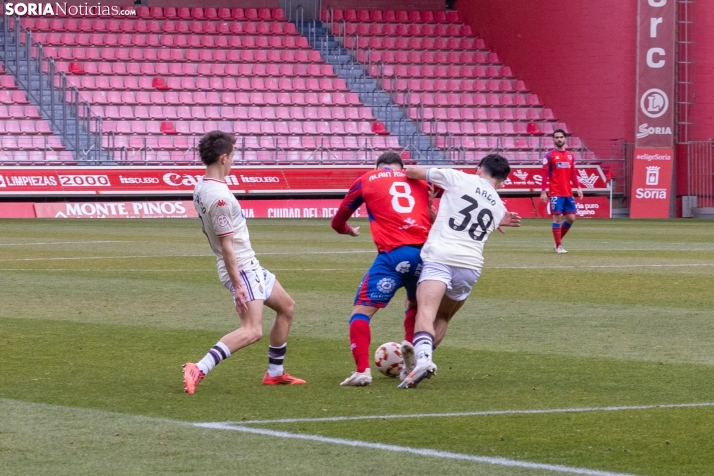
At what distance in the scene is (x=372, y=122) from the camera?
121ft

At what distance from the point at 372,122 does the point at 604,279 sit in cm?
2218

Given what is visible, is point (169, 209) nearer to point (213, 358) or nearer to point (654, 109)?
point (654, 109)

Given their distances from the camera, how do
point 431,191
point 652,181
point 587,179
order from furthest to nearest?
point 587,179 → point 652,181 → point 431,191

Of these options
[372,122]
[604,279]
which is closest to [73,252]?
[604,279]

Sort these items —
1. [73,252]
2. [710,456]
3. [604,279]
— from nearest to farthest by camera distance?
[710,456] → [604,279] → [73,252]

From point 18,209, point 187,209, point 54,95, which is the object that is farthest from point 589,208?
point 18,209

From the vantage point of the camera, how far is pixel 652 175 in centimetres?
3506

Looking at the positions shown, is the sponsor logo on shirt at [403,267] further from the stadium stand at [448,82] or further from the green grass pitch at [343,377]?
the stadium stand at [448,82]

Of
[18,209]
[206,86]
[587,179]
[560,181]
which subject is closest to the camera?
[560,181]

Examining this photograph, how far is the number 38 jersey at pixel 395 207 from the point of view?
8031mm

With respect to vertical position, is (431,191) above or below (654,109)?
below

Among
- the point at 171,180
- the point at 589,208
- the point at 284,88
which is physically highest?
the point at 284,88

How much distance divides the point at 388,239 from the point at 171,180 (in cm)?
2476

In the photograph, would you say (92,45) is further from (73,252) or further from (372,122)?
(73,252)
